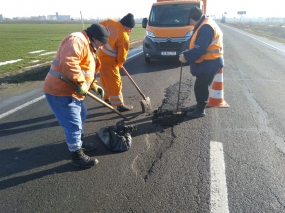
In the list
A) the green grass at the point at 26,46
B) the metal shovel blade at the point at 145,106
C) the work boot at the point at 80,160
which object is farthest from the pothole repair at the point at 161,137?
the green grass at the point at 26,46

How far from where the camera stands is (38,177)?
8.97ft

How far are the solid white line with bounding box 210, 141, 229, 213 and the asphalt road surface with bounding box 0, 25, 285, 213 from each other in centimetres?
1

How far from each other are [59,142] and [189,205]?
7.22 ft

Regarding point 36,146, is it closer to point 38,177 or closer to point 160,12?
point 38,177

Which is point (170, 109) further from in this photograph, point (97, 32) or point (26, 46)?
point (26, 46)

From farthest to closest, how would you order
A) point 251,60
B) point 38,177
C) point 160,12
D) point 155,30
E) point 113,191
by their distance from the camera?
point 251,60 < point 160,12 < point 155,30 < point 38,177 < point 113,191

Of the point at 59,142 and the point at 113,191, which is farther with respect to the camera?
the point at 59,142

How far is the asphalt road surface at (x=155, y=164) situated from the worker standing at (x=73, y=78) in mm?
443

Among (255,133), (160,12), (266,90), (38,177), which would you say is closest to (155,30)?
(160,12)

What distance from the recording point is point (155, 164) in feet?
9.68

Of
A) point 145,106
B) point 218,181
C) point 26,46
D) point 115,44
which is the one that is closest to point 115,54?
point 115,44

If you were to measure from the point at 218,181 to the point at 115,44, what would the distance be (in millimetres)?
2867

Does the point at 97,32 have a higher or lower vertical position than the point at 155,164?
higher

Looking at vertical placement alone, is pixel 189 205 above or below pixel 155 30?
below
